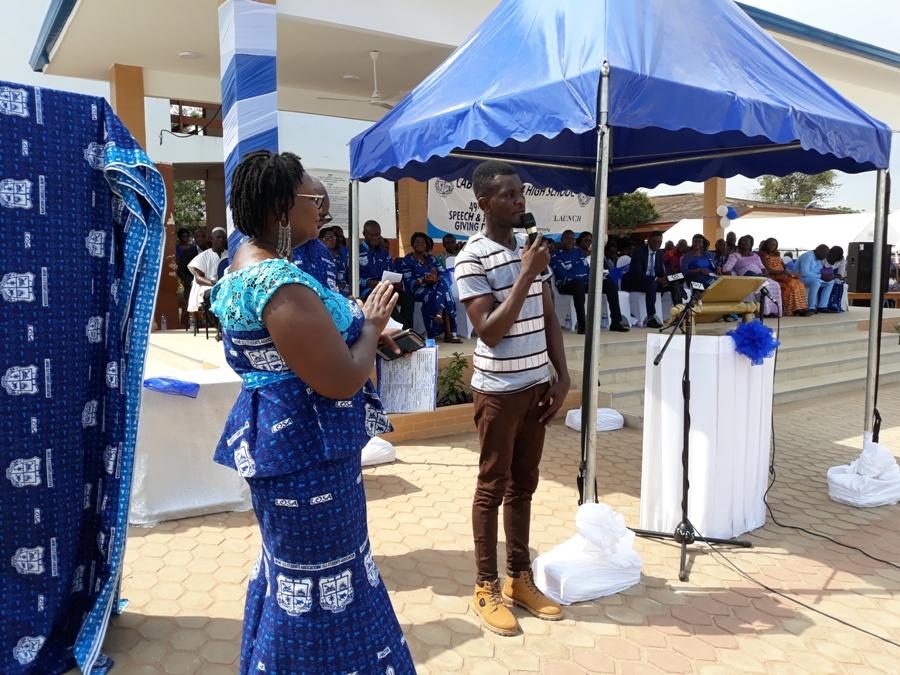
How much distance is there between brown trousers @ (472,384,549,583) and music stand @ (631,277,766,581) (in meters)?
1.08

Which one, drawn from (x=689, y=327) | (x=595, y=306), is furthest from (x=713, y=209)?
(x=595, y=306)

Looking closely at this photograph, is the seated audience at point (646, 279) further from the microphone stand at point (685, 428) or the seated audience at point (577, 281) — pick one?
the microphone stand at point (685, 428)

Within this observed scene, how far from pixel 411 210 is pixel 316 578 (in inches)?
383

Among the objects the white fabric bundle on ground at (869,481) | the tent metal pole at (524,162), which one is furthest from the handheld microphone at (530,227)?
the white fabric bundle on ground at (869,481)

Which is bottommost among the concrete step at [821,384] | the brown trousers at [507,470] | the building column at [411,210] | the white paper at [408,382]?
the concrete step at [821,384]

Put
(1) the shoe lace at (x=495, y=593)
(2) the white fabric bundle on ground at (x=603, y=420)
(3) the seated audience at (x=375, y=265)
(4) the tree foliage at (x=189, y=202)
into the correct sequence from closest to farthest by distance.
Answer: (1) the shoe lace at (x=495, y=593) < (2) the white fabric bundle on ground at (x=603, y=420) < (3) the seated audience at (x=375, y=265) < (4) the tree foliage at (x=189, y=202)

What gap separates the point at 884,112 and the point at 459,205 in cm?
975

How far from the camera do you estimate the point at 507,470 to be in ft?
9.38

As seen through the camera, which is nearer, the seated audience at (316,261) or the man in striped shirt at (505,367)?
the seated audience at (316,261)

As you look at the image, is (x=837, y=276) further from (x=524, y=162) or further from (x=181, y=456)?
(x=181, y=456)

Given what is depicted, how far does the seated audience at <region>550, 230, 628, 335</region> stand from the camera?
386 inches

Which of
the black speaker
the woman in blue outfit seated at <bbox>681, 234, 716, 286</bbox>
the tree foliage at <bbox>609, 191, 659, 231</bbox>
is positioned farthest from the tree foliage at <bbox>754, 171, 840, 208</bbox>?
the woman in blue outfit seated at <bbox>681, 234, 716, 286</bbox>

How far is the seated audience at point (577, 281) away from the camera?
9812 mm

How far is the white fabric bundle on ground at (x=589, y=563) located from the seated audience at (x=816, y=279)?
11042mm
